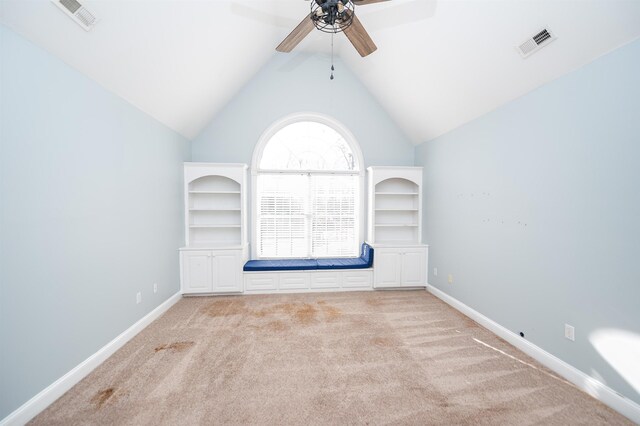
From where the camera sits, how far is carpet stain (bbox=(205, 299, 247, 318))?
3170mm

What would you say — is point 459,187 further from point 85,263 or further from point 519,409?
point 85,263

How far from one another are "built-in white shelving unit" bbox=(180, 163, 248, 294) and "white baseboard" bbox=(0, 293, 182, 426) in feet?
3.23

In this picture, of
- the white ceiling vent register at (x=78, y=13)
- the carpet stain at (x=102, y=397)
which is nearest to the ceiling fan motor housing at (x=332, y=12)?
the white ceiling vent register at (x=78, y=13)

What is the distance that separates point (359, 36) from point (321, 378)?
2991 millimetres

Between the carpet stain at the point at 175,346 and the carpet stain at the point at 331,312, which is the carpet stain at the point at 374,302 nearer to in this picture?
the carpet stain at the point at 331,312

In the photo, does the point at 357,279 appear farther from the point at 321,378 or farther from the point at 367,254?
the point at 321,378

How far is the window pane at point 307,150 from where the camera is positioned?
4328 millimetres

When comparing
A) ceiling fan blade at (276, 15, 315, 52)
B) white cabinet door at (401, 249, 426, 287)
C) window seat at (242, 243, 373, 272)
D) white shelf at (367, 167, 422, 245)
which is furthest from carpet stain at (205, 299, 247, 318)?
ceiling fan blade at (276, 15, 315, 52)

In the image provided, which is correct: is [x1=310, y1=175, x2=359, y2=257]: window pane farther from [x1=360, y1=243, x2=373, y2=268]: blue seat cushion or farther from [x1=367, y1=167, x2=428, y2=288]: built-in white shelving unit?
[x1=367, y1=167, x2=428, y2=288]: built-in white shelving unit

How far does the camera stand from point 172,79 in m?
2.78

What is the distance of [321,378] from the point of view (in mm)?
1957

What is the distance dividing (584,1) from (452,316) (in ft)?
10.1

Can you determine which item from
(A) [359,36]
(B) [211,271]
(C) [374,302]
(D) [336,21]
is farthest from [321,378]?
(A) [359,36]

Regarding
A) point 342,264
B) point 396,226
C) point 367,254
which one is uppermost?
point 396,226
